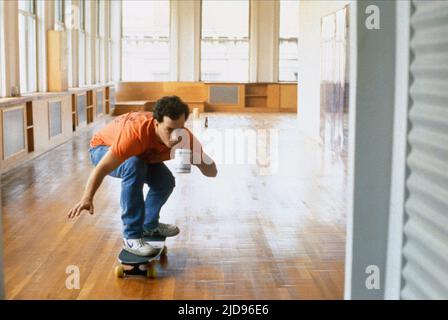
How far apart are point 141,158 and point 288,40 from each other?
16.5m

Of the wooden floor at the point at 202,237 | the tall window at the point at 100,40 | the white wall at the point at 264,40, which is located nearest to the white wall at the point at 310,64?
the wooden floor at the point at 202,237

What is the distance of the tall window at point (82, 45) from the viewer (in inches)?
551

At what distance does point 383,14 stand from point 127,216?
2146 millimetres

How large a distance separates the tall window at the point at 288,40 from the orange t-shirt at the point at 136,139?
16098 mm

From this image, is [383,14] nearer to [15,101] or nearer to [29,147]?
[15,101]

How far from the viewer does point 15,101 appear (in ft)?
25.5

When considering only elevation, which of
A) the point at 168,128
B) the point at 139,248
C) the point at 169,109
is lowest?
the point at 139,248

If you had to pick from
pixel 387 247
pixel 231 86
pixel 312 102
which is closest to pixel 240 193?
pixel 387 247

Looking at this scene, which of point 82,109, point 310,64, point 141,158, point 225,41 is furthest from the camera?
point 225,41

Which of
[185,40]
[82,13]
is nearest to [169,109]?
[82,13]

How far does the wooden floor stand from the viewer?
3.43 metres

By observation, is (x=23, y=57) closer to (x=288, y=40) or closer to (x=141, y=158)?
(x=141, y=158)

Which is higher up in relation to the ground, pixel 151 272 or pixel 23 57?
pixel 23 57

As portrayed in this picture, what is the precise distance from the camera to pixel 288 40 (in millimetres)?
19547
